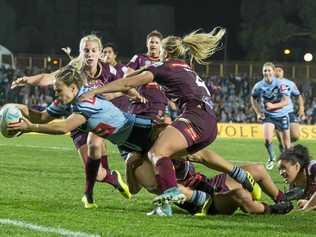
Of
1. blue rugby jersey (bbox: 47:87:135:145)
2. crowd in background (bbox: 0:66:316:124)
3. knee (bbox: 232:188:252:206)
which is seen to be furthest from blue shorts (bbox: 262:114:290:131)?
crowd in background (bbox: 0:66:316:124)

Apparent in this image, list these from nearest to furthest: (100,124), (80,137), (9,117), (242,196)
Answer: (9,117) → (100,124) → (242,196) → (80,137)

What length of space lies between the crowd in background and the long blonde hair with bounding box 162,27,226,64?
2760cm

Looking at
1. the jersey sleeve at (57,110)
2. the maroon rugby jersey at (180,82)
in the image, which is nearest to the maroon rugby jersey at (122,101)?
the jersey sleeve at (57,110)

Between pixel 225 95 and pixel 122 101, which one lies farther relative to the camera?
pixel 225 95

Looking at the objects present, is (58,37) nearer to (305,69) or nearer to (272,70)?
(305,69)

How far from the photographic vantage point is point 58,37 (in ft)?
193

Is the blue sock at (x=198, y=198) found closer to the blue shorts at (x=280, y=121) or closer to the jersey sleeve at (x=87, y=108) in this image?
the jersey sleeve at (x=87, y=108)

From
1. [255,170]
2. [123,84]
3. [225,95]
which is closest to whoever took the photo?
[123,84]

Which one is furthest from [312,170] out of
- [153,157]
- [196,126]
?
[153,157]

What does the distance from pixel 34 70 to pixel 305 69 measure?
1368 cm

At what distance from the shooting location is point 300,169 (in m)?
8.82

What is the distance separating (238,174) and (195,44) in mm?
1351

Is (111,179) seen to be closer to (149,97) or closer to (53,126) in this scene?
(149,97)

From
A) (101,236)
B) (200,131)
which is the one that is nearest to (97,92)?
(200,131)
